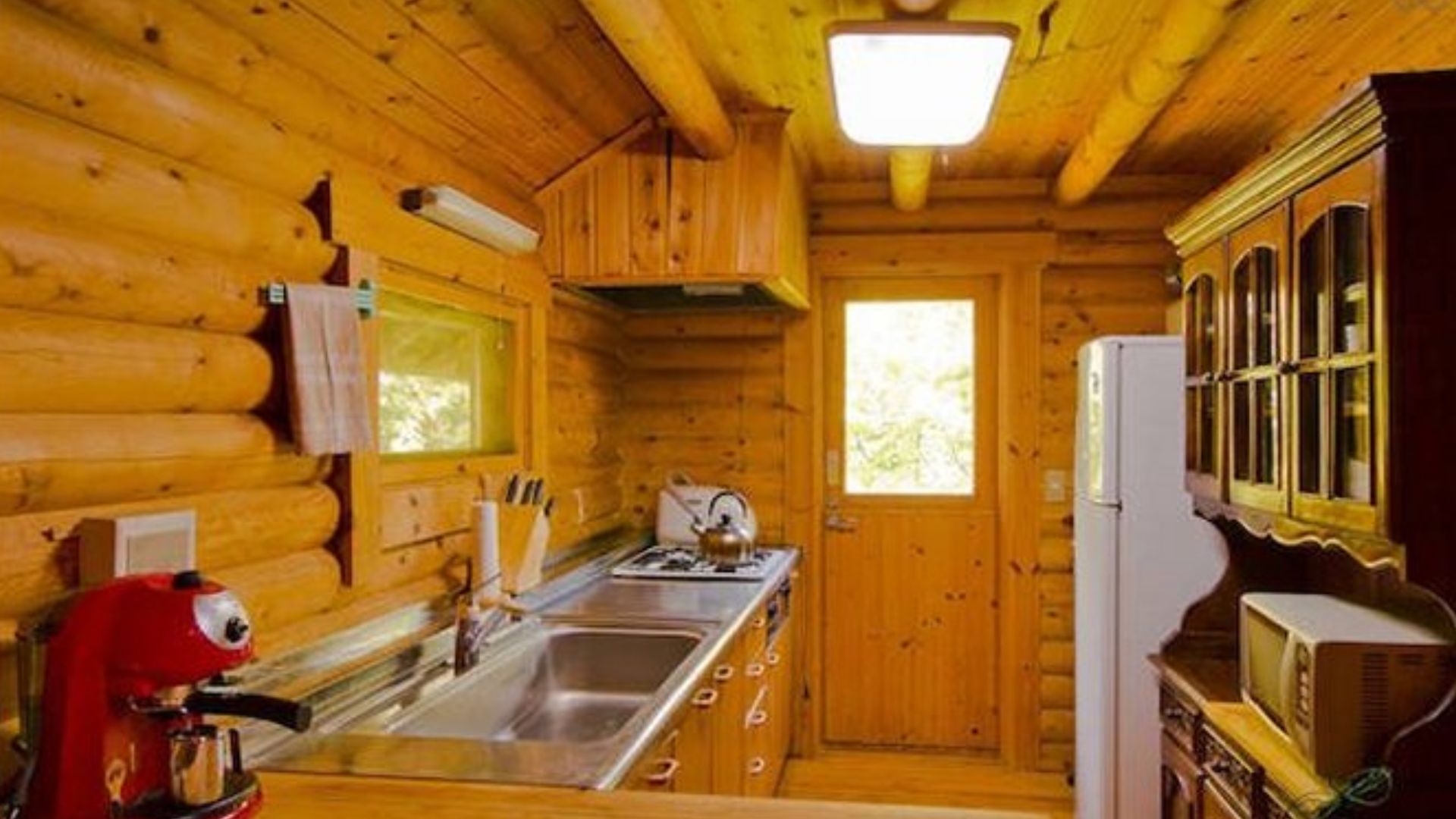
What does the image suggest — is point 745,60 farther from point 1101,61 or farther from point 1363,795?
point 1363,795

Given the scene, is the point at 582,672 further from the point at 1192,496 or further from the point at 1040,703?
the point at 1040,703

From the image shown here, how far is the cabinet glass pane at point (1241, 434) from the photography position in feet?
8.07

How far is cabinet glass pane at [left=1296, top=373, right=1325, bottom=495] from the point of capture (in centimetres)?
205

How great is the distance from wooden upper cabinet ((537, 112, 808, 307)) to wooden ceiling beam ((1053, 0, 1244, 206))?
1017 millimetres

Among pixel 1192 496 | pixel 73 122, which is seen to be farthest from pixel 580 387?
pixel 73 122

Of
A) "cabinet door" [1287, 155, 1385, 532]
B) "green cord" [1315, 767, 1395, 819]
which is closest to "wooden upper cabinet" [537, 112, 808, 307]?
"cabinet door" [1287, 155, 1385, 532]

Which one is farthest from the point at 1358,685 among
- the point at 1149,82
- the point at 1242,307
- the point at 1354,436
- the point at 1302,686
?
the point at 1149,82

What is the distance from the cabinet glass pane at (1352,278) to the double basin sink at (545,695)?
1.47m

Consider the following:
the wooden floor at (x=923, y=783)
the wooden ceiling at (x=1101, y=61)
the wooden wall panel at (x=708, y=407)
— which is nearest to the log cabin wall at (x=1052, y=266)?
the wooden floor at (x=923, y=783)

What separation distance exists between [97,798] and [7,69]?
95 centimetres

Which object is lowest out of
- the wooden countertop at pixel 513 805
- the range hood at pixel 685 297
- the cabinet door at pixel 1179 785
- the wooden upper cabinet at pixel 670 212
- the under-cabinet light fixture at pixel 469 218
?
the cabinet door at pixel 1179 785

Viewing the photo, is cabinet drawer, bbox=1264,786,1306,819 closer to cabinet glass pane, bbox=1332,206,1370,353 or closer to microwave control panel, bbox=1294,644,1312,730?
microwave control panel, bbox=1294,644,1312,730

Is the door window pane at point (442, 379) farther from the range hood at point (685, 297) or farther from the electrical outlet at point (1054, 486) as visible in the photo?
the electrical outlet at point (1054, 486)

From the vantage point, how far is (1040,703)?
4355 millimetres
